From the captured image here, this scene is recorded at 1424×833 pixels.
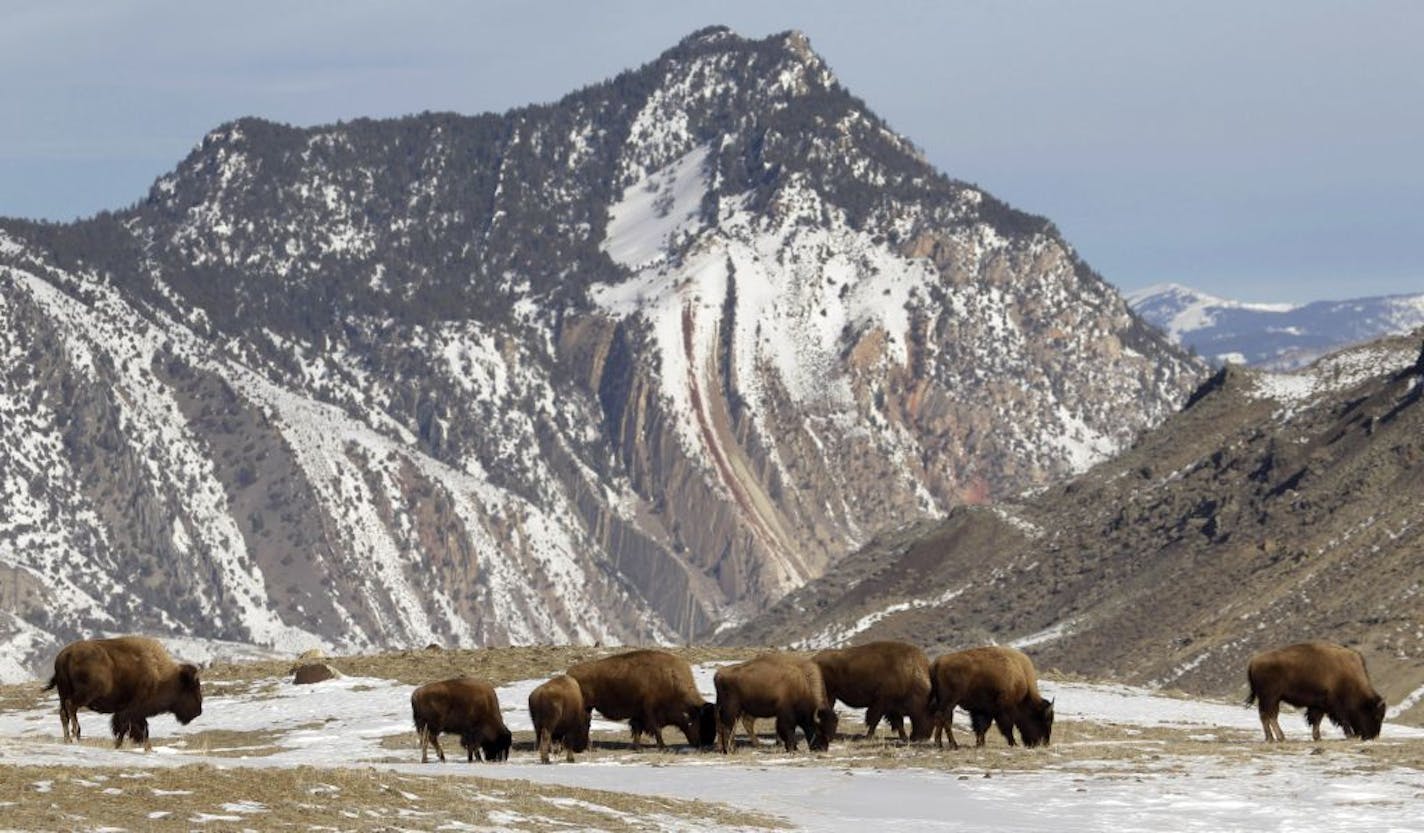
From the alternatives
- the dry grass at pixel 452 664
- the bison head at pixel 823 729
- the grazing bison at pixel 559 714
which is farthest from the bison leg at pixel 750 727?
the dry grass at pixel 452 664

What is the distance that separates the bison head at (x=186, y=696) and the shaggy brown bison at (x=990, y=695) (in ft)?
49.3

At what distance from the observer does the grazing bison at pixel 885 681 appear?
5369 cm

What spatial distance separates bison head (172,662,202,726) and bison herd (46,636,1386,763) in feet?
0.06

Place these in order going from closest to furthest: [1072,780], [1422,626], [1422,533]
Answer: [1072,780] < [1422,626] < [1422,533]

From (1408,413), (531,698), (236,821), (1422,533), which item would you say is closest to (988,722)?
(531,698)

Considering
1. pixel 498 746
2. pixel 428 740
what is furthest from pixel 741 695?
pixel 428 740

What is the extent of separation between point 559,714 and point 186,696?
24.0 ft

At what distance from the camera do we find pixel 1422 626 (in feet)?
454

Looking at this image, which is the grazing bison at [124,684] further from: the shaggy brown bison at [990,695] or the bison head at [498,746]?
the shaggy brown bison at [990,695]

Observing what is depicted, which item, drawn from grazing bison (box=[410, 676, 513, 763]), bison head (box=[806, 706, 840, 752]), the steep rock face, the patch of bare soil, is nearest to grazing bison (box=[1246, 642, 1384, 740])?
bison head (box=[806, 706, 840, 752])

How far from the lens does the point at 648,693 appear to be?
52.8 m

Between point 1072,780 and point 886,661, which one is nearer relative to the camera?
point 1072,780

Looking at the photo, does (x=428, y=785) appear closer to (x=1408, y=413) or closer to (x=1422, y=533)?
(x=1422, y=533)

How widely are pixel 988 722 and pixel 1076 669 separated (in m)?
110
